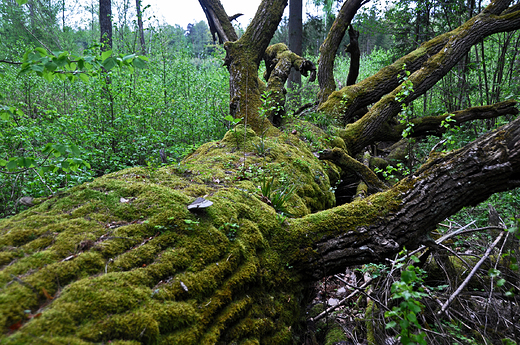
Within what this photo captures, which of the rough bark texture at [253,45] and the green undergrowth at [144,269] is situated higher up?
the rough bark texture at [253,45]

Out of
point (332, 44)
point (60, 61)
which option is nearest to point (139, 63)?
point (60, 61)

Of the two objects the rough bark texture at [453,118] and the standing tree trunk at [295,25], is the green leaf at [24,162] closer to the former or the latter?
the rough bark texture at [453,118]

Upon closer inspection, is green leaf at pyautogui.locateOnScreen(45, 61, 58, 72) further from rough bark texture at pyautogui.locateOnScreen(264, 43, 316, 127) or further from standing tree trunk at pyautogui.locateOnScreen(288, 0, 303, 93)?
standing tree trunk at pyautogui.locateOnScreen(288, 0, 303, 93)

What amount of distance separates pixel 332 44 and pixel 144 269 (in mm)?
8311

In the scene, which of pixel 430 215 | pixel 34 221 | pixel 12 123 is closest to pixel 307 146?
pixel 430 215

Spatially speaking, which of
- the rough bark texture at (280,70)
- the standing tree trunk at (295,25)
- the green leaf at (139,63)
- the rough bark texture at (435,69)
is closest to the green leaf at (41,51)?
the green leaf at (139,63)

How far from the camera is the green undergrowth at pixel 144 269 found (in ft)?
4.01

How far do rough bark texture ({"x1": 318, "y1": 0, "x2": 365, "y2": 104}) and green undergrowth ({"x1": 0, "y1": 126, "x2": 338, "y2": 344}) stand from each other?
665 centimetres

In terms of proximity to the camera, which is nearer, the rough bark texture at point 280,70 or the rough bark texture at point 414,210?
the rough bark texture at point 414,210

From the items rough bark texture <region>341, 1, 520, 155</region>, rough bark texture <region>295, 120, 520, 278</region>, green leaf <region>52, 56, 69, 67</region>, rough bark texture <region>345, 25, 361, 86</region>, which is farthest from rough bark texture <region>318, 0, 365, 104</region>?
green leaf <region>52, 56, 69, 67</region>

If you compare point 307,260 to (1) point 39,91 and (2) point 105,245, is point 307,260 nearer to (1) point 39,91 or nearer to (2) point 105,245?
(2) point 105,245

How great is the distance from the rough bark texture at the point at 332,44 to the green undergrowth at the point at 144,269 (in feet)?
21.8

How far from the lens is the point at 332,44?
26.0 feet

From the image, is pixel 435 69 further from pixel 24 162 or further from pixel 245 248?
pixel 24 162
